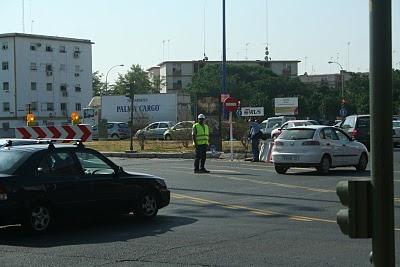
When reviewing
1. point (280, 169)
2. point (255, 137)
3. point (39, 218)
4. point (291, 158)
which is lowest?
point (280, 169)

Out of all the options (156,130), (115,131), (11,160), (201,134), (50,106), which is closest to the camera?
(11,160)

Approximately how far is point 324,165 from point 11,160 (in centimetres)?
1225

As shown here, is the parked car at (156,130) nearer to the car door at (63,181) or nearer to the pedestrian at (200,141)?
the pedestrian at (200,141)

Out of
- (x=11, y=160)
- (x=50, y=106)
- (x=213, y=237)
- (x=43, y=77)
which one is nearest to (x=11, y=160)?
(x=11, y=160)

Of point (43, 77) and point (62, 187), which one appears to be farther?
point (43, 77)

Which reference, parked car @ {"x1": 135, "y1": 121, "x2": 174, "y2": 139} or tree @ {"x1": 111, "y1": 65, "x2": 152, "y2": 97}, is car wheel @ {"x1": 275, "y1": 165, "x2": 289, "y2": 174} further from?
tree @ {"x1": 111, "y1": 65, "x2": 152, "y2": 97}

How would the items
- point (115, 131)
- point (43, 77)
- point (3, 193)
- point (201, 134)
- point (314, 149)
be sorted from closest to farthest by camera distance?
point (3, 193) < point (314, 149) < point (201, 134) < point (115, 131) < point (43, 77)

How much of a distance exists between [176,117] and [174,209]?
54.3 metres

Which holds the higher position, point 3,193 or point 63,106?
point 63,106

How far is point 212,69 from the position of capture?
12850cm

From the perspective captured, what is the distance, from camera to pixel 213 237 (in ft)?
31.1

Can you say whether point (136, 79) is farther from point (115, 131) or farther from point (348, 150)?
point (348, 150)

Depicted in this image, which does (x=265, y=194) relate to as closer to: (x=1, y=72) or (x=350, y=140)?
(x=350, y=140)

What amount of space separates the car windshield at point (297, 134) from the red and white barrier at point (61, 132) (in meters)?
6.16
